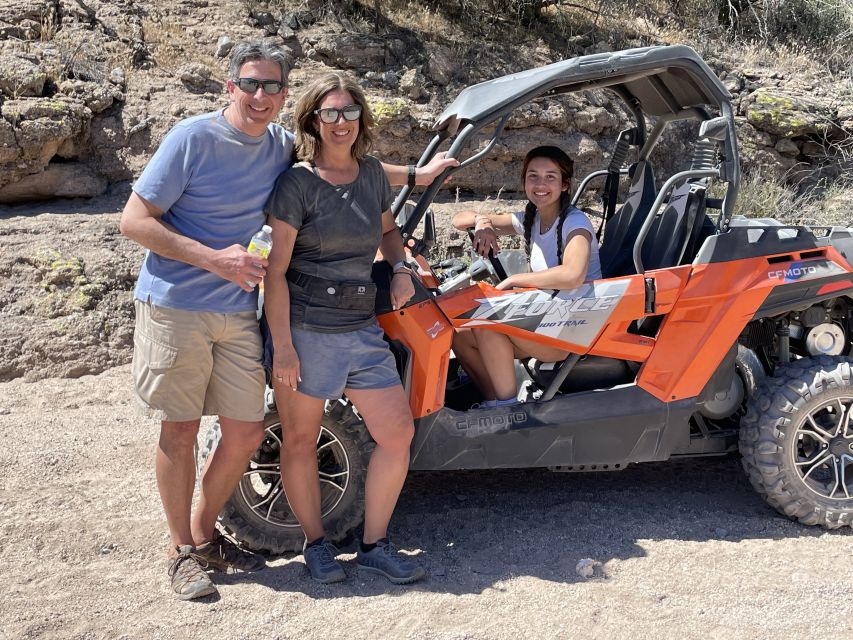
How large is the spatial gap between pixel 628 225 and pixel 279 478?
6.93 feet

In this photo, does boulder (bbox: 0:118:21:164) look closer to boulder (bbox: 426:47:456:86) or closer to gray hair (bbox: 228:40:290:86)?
boulder (bbox: 426:47:456:86)

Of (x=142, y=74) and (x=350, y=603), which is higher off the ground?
(x=142, y=74)

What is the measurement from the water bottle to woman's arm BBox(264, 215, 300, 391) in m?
0.08

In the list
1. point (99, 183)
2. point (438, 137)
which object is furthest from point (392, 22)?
point (438, 137)

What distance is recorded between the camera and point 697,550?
409 cm

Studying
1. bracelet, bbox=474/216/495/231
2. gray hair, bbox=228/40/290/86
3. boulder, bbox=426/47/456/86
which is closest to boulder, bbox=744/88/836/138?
boulder, bbox=426/47/456/86

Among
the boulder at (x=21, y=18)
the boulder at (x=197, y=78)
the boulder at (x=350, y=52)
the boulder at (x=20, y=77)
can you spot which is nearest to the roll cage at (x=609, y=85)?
the boulder at (x=20, y=77)

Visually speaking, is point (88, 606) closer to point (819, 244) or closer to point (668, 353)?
point (668, 353)

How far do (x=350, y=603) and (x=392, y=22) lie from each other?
28.3 feet

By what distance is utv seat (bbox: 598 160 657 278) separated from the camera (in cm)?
455

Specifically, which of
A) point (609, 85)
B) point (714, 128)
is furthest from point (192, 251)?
point (714, 128)

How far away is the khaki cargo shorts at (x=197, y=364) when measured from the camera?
3.55 meters

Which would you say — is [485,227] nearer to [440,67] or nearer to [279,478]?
[279,478]

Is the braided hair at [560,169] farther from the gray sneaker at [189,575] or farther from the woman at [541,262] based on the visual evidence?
the gray sneaker at [189,575]
